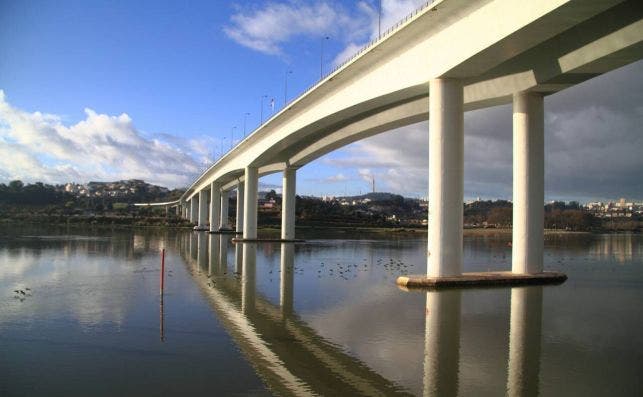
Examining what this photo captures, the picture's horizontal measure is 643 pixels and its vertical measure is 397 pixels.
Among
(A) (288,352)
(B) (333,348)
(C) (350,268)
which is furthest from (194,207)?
(A) (288,352)

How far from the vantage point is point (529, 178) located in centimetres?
2348

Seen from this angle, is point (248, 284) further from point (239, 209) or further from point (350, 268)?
point (239, 209)

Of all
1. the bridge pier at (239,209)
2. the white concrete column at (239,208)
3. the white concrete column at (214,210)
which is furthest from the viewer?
the white concrete column at (214,210)

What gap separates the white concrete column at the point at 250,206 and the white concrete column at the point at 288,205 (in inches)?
124

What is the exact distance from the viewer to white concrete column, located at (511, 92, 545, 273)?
23.5 m

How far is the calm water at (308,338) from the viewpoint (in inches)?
330

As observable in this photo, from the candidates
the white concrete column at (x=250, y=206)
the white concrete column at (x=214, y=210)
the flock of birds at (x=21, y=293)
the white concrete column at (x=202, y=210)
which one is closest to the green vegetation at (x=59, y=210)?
the white concrete column at (x=202, y=210)

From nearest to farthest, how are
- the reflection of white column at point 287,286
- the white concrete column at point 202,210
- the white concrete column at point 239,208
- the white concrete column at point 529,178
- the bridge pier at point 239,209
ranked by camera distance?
the reflection of white column at point 287,286 < the white concrete column at point 529,178 < the bridge pier at point 239,209 < the white concrete column at point 239,208 < the white concrete column at point 202,210

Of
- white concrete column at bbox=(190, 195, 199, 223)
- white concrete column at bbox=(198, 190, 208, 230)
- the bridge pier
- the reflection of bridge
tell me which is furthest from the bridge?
white concrete column at bbox=(190, 195, 199, 223)

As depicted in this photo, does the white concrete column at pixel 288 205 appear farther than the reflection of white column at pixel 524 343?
Yes

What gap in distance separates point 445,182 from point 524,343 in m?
10.5

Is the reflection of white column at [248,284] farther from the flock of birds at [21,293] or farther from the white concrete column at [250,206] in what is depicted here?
the white concrete column at [250,206]

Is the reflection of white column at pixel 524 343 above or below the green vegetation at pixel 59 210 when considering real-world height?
below

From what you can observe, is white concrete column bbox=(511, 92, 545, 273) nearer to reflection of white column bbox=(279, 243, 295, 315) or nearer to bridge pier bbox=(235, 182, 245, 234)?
reflection of white column bbox=(279, 243, 295, 315)
